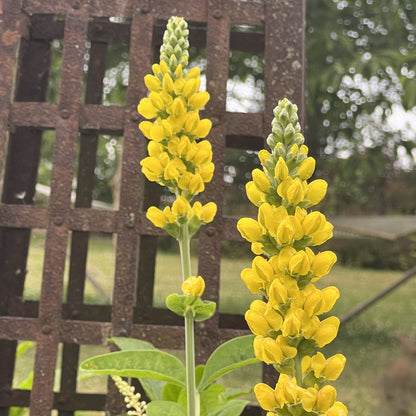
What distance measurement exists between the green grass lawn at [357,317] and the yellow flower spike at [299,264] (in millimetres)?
199

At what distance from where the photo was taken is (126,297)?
1236 millimetres

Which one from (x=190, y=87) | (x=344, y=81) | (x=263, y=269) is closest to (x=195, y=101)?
(x=190, y=87)

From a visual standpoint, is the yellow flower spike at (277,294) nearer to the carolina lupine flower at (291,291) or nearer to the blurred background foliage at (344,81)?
the carolina lupine flower at (291,291)

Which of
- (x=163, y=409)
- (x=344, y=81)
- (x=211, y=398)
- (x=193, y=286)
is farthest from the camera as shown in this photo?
(x=344, y=81)

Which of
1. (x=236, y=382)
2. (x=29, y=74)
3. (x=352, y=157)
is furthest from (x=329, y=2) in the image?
(x=29, y=74)

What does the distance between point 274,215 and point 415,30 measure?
4.80 meters

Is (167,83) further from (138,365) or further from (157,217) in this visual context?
(138,365)

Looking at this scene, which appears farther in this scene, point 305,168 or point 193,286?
point 193,286

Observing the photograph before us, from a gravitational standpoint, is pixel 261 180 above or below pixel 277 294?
above

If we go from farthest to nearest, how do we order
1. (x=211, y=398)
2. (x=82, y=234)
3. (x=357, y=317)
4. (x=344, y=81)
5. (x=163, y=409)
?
(x=357, y=317) < (x=344, y=81) < (x=82, y=234) < (x=211, y=398) < (x=163, y=409)

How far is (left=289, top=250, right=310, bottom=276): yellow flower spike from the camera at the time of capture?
48 centimetres

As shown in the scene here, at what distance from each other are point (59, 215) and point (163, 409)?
0.60 metres

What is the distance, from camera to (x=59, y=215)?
1.26m

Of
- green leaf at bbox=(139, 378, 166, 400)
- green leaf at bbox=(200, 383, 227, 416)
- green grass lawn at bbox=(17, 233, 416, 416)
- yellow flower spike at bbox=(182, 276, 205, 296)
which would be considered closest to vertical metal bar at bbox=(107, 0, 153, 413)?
green leaf at bbox=(139, 378, 166, 400)
